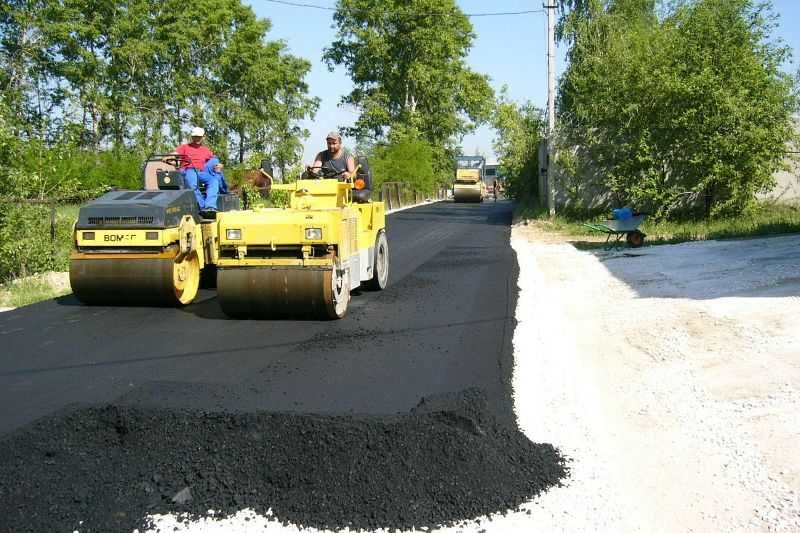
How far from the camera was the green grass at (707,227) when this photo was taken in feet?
55.0

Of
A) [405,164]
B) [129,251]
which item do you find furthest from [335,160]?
[405,164]

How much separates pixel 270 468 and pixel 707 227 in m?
16.1

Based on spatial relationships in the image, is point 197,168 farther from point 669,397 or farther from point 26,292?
point 669,397

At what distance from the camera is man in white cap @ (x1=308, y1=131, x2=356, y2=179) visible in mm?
10250

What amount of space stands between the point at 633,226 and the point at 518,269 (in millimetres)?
3319

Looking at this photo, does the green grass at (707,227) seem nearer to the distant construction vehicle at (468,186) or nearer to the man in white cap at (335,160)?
the man in white cap at (335,160)

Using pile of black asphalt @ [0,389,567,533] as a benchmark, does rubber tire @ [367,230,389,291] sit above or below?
above

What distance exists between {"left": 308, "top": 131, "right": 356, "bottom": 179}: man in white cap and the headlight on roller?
1.83m

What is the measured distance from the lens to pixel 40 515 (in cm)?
405

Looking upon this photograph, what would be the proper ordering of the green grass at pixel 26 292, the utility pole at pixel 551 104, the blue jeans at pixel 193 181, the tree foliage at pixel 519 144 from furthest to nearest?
the tree foliage at pixel 519 144
the utility pole at pixel 551 104
the green grass at pixel 26 292
the blue jeans at pixel 193 181

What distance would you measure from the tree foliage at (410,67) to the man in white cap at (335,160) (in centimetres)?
4459

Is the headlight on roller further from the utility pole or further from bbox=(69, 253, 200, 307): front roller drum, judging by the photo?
the utility pole

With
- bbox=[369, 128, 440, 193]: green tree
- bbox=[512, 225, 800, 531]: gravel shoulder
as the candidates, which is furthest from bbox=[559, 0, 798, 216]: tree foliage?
bbox=[369, 128, 440, 193]: green tree

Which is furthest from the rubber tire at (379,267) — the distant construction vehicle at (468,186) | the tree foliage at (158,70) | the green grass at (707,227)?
the distant construction vehicle at (468,186)
